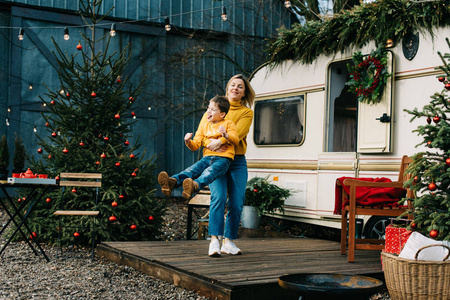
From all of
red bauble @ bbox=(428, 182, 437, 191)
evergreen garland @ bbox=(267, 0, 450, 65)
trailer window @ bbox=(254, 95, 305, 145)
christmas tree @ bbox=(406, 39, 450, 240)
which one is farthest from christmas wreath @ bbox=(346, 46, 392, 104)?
red bauble @ bbox=(428, 182, 437, 191)

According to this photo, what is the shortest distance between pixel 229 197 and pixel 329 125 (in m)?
2.74

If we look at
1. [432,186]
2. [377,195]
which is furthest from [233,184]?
[432,186]

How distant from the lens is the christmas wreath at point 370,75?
21.5 feet

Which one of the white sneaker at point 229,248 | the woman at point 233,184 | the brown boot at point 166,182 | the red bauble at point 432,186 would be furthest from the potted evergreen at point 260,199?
the brown boot at point 166,182

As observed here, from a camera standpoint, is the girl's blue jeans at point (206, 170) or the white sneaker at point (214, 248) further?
the white sneaker at point (214, 248)

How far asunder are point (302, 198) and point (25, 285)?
4.06 meters

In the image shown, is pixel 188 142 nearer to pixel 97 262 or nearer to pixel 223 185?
pixel 223 185

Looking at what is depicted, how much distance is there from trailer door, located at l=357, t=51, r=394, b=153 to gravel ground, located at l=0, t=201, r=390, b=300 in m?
2.23

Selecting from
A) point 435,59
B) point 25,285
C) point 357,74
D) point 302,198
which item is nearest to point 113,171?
point 25,285

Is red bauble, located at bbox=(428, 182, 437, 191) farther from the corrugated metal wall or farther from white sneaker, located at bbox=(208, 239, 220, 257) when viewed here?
the corrugated metal wall

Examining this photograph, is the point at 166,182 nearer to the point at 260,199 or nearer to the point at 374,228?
the point at 374,228

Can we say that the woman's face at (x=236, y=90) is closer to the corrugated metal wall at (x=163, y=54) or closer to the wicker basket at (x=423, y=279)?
the wicker basket at (x=423, y=279)

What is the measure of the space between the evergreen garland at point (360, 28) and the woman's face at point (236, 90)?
223 cm

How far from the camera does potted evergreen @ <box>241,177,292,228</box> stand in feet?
25.6
